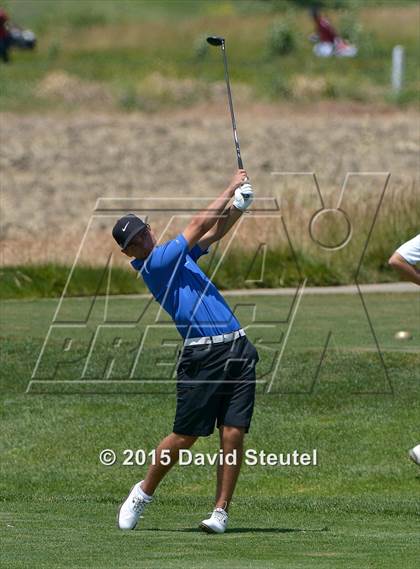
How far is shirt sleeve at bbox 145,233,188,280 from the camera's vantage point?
9.11 meters

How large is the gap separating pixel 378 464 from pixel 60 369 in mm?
4203

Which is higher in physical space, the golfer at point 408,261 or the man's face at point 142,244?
the man's face at point 142,244

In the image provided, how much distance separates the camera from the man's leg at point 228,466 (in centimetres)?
948

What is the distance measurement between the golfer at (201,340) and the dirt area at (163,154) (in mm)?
18124

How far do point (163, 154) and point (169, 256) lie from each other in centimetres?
3069

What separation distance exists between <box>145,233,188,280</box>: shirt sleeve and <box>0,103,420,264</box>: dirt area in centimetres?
1840

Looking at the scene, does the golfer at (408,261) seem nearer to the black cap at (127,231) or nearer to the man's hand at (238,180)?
the man's hand at (238,180)

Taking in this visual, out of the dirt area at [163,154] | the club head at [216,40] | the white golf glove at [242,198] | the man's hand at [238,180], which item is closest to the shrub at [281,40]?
the dirt area at [163,154]

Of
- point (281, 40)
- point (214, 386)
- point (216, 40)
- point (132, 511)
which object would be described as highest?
point (216, 40)

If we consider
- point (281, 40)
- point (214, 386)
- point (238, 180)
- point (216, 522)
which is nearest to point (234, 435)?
point (214, 386)

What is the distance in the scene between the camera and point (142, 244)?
924 centimetres

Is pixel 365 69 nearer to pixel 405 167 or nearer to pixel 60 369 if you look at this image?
pixel 405 167

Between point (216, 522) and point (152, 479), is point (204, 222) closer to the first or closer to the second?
point (152, 479)

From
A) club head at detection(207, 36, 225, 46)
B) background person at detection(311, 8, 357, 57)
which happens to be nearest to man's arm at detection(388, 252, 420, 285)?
club head at detection(207, 36, 225, 46)
